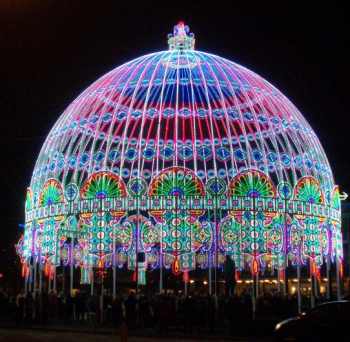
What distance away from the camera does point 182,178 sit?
90.7ft

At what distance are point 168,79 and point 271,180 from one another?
6.38 meters

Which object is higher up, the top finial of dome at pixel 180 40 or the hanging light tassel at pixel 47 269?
the top finial of dome at pixel 180 40

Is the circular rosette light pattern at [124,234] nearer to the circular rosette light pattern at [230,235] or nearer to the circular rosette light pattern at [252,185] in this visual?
the circular rosette light pattern at [230,235]

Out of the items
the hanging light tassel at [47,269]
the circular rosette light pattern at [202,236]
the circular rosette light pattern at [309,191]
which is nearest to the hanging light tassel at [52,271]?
the hanging light tassel at [47,269]

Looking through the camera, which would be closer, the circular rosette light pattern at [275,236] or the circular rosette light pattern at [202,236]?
the circular rosette light pattern at [202,236]

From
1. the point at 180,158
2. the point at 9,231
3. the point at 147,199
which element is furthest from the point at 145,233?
the point at 9,231

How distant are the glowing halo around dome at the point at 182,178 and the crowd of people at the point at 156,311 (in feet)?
5.57

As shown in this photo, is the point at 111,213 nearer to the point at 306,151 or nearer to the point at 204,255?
the point at 204,255

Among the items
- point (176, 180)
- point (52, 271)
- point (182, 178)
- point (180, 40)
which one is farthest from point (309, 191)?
point (52, 271)

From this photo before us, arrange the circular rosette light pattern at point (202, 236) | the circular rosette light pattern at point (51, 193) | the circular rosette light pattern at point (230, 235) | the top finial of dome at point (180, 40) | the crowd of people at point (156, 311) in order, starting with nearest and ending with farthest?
the crowd of people at point (156, 311) → the circular rosette light pattern at point (202, 236) → the circular rosette light pattern at point (230, 235) → the circular rosette light pattern at point (51, 193) → the top finial of dome at point (180, 40)

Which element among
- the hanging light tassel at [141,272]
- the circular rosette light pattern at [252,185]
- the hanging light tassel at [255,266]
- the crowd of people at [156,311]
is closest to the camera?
the crowd of people at [156,311]

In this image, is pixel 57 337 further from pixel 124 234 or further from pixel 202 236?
pixel 202 236

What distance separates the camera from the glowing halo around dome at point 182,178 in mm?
27562

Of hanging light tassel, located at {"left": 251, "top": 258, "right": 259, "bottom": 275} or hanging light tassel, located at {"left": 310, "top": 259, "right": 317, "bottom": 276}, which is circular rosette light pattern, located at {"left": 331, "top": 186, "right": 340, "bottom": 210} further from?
hanging light tassel, located at {"left": 251, "top": 258, "right": 259, "bottom": 275}
